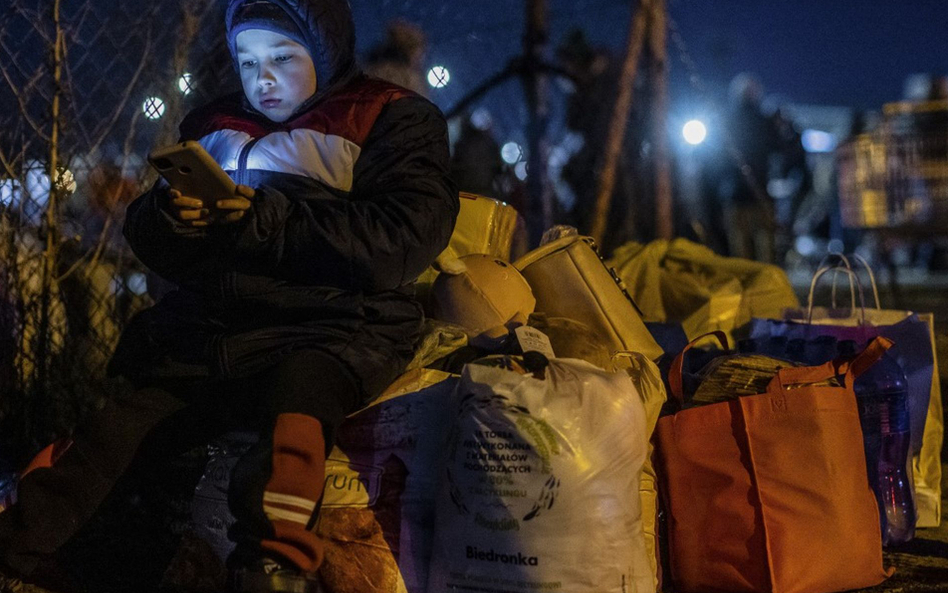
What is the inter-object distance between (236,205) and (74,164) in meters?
1.93

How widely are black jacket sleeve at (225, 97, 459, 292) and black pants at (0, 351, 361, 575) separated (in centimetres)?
24

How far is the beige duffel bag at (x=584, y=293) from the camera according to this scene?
3002 mm

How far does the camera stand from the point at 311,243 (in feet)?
7.45

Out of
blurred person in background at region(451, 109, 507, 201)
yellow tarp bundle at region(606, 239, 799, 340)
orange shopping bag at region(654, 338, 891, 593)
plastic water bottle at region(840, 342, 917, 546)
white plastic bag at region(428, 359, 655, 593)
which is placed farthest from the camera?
blurred person in background at region(451, 109, 507, 201)

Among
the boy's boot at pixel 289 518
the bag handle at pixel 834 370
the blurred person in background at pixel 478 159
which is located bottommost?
the boy's boot at pixel 289 518

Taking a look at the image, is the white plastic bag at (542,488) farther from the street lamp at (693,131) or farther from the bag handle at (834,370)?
the street lamp at (693,131)

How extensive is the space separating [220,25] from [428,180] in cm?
206

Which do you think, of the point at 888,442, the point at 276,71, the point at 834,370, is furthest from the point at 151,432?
the point at 888,442

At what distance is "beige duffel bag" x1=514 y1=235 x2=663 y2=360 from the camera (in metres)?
3.00

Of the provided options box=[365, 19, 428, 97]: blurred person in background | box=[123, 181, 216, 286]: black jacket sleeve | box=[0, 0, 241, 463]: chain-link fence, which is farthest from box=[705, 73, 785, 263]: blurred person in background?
box=[123, 181, 216, 286]: black jacket sleeve

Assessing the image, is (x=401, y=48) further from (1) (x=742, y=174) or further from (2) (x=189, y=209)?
(1) (x=742, y=174)

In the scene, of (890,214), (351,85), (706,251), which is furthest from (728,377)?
(890,214)

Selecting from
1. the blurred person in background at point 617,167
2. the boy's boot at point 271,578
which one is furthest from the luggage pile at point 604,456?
the blurred person in background at point 617,167

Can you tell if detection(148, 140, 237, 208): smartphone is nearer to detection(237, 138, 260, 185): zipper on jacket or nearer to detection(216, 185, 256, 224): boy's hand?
detection(216, 185, 256, 224): boy's hand
